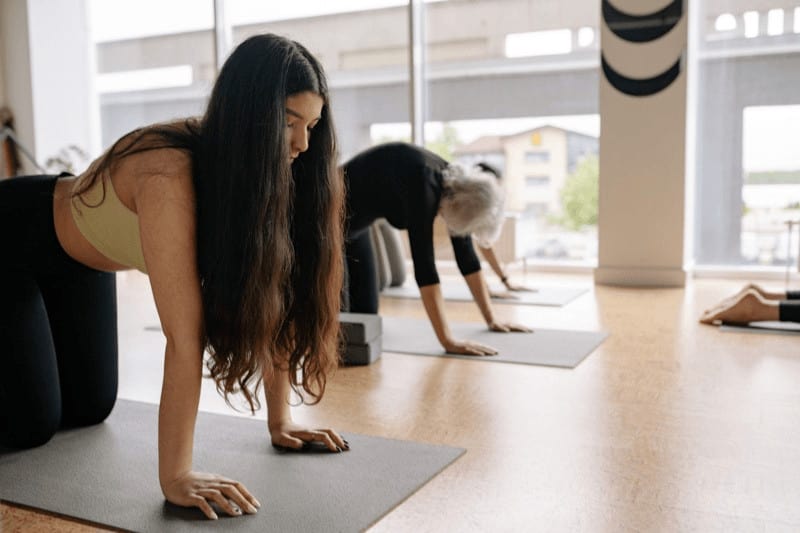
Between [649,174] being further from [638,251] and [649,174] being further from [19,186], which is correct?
[19,186]

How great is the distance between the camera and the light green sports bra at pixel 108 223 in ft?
5.54

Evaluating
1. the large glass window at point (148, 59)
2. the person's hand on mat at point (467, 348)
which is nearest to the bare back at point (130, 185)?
the person's hand on mat at point (467, 348)

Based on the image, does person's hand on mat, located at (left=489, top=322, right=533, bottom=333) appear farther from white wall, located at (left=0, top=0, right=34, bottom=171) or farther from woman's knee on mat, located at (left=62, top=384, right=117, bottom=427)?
white wall, located at (left=0, top=0, right=34, bottom=171)

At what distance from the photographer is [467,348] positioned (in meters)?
3.14

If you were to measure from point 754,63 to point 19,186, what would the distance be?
4.92 metres

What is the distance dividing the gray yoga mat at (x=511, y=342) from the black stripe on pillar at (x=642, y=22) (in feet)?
8.41

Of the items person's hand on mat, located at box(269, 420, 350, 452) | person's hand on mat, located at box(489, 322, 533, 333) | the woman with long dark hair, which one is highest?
the woman with long dark hair

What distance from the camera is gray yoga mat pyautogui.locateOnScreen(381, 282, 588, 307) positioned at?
456 cm

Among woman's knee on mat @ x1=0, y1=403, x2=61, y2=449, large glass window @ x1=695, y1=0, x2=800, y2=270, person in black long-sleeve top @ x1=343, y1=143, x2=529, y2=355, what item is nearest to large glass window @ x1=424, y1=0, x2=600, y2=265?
large glass window @ x1=695, y1=0, x2=800, y2=270

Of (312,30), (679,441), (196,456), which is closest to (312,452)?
(196,456)

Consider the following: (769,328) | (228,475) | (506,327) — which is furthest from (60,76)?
(228,475)

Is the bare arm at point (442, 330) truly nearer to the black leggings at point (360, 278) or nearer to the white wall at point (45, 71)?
the black leggings at point (360, 278)

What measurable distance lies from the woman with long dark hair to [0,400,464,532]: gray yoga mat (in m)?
0.06

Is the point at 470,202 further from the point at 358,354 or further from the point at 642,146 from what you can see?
the point at 642,146
